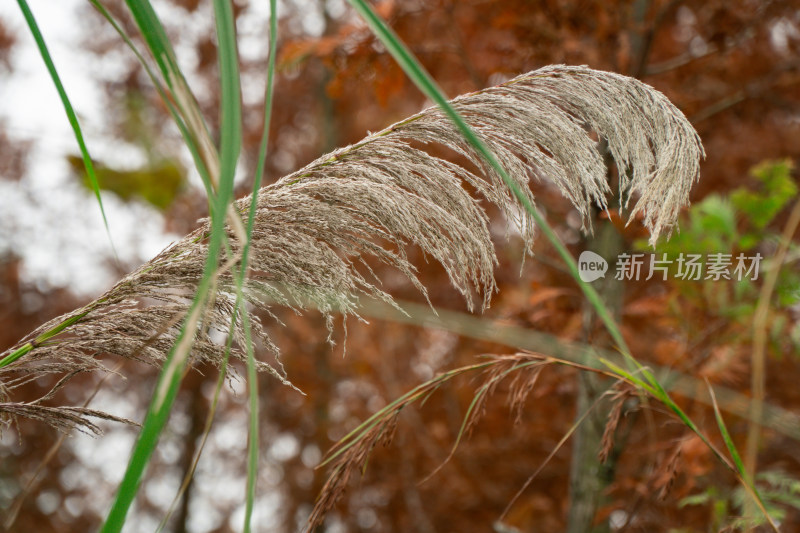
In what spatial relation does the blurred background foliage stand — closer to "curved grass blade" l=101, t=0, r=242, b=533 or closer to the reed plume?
the reed plume

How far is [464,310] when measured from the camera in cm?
471

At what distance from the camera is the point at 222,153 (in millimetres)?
626

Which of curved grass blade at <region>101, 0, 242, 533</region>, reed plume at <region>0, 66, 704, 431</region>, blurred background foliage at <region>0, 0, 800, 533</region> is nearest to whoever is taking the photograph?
curved grass blade at <region>101, 0, 242, 533</region>

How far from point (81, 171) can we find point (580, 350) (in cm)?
566

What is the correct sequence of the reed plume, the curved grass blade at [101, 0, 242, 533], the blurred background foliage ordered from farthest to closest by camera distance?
the blurred background foliage
the reed plume
the curved grass blade at [101, 0, 242, 533]

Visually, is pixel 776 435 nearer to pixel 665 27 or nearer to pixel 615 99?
pixel 665 27

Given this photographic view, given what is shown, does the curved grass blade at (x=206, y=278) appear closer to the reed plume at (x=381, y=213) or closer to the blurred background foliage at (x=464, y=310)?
the reed plume at (x=381, y=213)

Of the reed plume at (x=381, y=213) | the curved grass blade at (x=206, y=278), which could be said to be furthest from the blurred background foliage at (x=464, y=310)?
the curved grass blade at (x=206, y=278)

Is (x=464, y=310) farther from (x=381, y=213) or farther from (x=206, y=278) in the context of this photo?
(x=206, y=278)

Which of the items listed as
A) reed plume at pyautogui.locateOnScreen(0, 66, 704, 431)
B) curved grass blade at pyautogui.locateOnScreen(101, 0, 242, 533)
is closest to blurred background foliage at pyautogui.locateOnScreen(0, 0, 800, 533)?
reed plume at pyautogui.locateOnScreen(0, 66, 704, 431)

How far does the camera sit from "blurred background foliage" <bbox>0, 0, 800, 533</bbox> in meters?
2.62

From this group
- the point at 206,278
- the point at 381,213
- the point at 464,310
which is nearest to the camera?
the point at 206,278

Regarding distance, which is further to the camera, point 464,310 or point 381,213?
point 464,310

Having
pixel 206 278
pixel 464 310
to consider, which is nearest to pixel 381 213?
pixel 206 278
